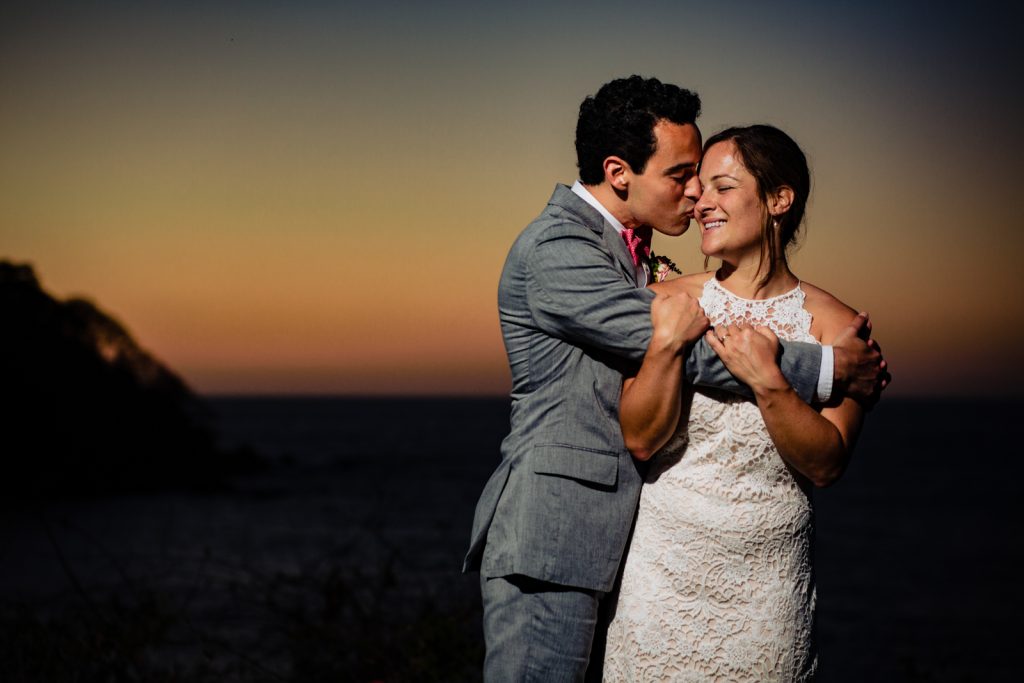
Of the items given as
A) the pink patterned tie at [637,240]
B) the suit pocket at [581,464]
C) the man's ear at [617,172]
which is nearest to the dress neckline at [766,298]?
the pink patterned tie at [637,240]

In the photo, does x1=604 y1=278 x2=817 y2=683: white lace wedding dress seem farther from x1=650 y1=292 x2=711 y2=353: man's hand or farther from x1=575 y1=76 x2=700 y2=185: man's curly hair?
x1=575 y1=76 x2=700 y2=185: man's curly hair

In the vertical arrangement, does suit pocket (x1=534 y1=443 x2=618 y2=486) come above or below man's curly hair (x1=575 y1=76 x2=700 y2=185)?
below

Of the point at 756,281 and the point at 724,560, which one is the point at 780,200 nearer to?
the point at 756,281

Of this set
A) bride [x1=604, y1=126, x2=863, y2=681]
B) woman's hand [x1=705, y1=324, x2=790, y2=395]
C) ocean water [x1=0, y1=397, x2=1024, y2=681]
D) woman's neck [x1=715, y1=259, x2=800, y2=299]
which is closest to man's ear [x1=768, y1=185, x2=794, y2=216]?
bride [x1=604, y1=126, x2=863, y2=681]

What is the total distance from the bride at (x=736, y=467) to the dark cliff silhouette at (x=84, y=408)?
26331mm

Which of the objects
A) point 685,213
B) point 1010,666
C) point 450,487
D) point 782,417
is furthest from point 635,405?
point 450,487

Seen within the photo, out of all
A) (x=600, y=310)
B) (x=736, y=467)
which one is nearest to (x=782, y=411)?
(x=736, y=467)

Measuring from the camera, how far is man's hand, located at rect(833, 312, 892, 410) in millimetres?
2771

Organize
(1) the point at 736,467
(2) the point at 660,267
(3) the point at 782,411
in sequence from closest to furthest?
(3) the point at 782,411, (1) the point at 736,467, (2) the point at 660,267

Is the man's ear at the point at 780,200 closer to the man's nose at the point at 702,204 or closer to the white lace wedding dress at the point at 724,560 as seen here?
the man's nose at the point at 702,204

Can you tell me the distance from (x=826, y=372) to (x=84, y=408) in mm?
31219

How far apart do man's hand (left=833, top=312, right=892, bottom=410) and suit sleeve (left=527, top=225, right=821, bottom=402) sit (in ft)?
0.23

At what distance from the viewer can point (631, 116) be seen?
3.12 m

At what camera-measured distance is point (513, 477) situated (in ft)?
9.82
